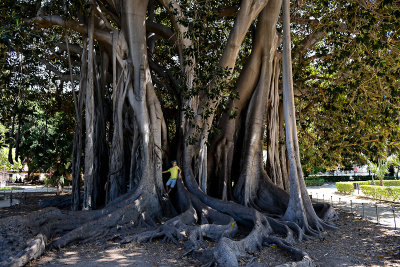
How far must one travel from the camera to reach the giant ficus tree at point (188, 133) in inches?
216

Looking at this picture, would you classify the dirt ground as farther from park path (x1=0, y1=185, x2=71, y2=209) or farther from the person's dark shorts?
park path (x1=0, y1=185, x2=71, y2=209)

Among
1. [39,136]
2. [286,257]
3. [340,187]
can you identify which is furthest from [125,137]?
[340,187]

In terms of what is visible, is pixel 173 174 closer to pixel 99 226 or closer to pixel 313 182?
pixel 99 226

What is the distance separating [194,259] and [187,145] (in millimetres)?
3351

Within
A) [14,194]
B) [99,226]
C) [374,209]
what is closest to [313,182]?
[374,209]

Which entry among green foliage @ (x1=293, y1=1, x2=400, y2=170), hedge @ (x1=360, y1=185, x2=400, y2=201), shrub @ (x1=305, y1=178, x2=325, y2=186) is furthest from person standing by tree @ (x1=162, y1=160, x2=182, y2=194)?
shrub @ (x1=305, y1=178, x2=325, y2=186)

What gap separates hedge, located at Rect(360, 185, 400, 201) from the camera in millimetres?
14445

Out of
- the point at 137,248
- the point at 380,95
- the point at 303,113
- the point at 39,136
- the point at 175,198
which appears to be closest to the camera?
the point at 137,248

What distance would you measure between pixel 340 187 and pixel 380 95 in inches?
502

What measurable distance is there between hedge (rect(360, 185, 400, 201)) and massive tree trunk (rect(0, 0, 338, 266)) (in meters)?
8.27

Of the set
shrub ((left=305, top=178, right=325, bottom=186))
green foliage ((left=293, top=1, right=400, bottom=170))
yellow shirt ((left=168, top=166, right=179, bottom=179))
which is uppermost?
green foliage ((left=293, top=1, right=400, bottom=170))

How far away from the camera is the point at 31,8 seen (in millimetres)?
8320

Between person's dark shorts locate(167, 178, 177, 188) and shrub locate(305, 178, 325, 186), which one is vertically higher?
person's dark shorts locate(167, 178, 177, 188)

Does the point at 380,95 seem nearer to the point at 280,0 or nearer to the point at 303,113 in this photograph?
the point at 303,113
